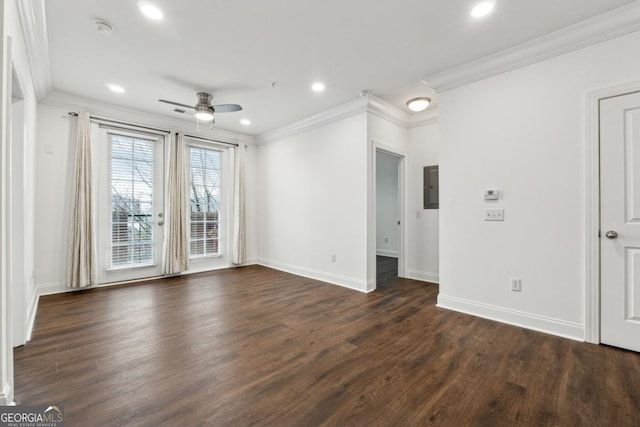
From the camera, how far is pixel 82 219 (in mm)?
4117

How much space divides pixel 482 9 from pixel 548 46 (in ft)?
3.04

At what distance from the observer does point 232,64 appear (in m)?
3.22

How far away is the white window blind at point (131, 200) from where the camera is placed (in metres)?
4.64

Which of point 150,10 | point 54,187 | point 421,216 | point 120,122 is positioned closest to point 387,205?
point 421,216

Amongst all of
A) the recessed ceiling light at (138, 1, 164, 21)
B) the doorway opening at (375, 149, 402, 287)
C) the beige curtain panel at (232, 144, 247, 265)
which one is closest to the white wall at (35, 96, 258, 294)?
the beige curtain panel at (232, 144, 247, 265)

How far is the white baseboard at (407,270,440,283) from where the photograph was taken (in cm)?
467

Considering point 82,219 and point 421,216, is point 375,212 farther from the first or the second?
point 82,219

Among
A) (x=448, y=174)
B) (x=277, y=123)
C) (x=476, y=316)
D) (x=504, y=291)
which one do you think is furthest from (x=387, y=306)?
(x=277, y=123)

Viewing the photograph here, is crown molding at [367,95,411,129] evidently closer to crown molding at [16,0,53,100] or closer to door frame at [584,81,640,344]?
door frame at [584,81,640,344]

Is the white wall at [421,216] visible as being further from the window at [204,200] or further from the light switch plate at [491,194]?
the window at [204,200]

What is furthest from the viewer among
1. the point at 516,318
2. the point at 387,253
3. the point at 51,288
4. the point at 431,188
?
the point at 387,253

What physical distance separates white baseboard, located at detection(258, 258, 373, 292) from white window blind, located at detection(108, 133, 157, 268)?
2.25 m

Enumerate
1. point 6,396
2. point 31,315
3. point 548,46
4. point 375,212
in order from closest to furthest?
1. point 6,396
2. point 548,46
3. point 31,315
4. point 375,212

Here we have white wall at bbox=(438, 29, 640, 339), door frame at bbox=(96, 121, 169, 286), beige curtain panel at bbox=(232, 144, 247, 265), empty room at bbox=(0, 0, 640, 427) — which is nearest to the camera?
empty room at bbox=(0, 0, 640, 427)
